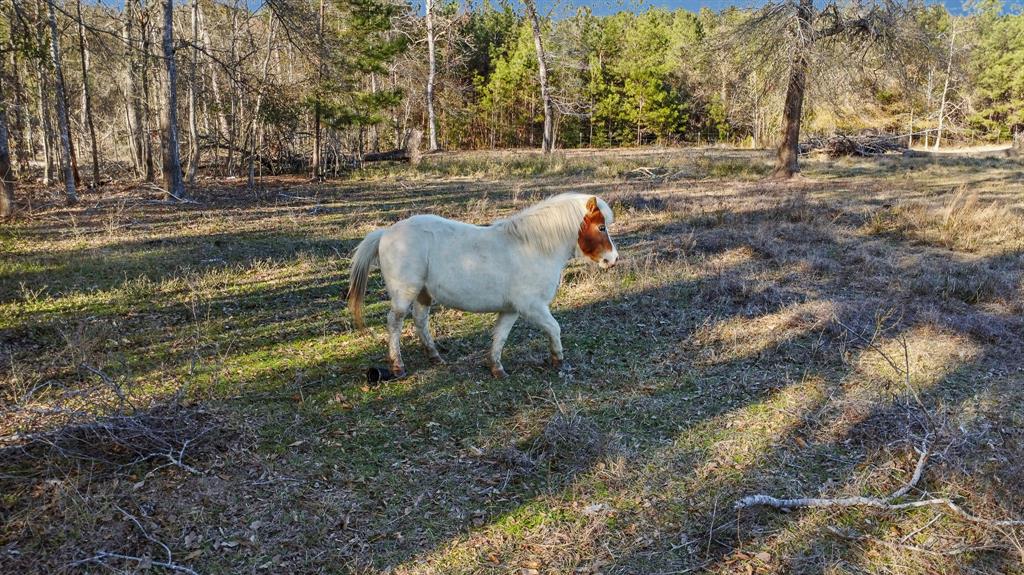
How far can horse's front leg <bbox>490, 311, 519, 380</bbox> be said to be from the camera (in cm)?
551

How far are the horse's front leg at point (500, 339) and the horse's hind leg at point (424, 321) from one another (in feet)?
2.08

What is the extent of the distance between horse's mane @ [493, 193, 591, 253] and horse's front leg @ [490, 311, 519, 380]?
730mm

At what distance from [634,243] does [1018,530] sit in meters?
7.89

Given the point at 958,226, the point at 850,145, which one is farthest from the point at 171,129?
the point at 850,145

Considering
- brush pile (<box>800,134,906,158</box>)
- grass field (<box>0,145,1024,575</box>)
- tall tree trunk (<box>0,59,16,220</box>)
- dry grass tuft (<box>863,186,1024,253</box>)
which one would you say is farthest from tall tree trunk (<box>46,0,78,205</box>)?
brush pile (<box>800,134,906,158</box>)

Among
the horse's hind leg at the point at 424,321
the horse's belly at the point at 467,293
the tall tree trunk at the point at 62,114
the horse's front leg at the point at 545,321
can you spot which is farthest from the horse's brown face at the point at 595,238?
the tall tree trunk at the point at 62,114

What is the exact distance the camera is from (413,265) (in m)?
5.16

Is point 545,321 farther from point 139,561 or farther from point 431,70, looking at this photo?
point 431,70

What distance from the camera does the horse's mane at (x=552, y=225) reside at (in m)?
5.33

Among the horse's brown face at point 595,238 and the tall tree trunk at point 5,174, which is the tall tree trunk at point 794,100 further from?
the tall tree trunk at point 5,174

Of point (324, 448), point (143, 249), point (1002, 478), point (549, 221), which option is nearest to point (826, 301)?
point (1002, 478)

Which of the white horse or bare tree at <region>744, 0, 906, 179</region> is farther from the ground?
bare tree at <region>744, 0, 906, 179</region>

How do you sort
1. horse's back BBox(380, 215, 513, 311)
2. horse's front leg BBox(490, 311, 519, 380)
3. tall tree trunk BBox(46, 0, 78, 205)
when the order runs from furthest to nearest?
tall tree trunk BBox(46, 0, 78, 205) < horse's front leg BBox(490, 311, 519, 380) < horse's back BBox(380, 215, 513, 311)

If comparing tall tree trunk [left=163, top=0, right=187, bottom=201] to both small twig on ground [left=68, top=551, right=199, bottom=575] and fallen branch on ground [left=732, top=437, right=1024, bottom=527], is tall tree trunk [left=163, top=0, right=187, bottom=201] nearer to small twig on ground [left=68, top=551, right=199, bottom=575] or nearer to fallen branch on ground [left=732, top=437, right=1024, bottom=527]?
small twig on ground [left=68, top=551, right=199, bottom=575]
